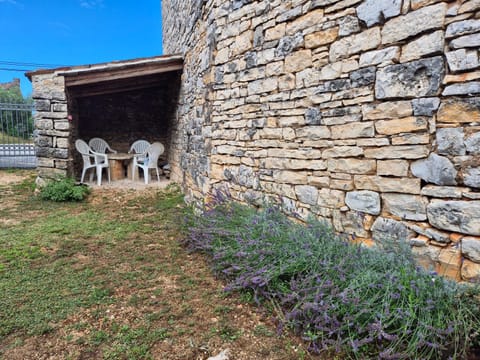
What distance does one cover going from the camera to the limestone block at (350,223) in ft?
8.04

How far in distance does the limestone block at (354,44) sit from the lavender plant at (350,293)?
4.68 ft

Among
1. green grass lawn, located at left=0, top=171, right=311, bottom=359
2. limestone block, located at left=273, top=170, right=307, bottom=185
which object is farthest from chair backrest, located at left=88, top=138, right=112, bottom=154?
limestone block, located at left=273, top=170, right=307, bottom=185

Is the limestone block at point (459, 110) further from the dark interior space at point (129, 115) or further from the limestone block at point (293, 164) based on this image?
the dark interior space at point (129, 115)

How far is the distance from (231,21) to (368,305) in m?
3.29

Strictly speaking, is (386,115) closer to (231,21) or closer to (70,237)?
(231,21)

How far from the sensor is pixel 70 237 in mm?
3729

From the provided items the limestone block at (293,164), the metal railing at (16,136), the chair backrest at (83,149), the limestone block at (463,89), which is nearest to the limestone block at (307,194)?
the limestone block at (293,164)

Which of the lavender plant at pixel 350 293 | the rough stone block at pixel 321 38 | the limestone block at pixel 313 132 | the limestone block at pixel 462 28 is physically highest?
the rough stone block at pixel 321 38

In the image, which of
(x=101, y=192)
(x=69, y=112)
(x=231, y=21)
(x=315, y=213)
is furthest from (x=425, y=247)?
(x=69, y=112)

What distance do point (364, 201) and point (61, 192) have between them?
5.27 metres

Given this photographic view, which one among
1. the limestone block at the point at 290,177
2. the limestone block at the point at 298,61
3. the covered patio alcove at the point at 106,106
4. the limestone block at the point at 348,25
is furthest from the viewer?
the covered patio alcove at the point at 106,106

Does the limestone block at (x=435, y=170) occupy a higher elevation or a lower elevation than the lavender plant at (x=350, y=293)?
higher

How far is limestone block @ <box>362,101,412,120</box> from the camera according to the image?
7.01 ft

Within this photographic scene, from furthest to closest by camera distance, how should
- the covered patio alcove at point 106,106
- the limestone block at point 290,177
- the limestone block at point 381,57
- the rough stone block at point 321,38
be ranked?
the covered patio alcove at point 106,106 < the limestone block at point 290,177 < the rough stone block at point 321,38 < the limestone block at point 381,57
